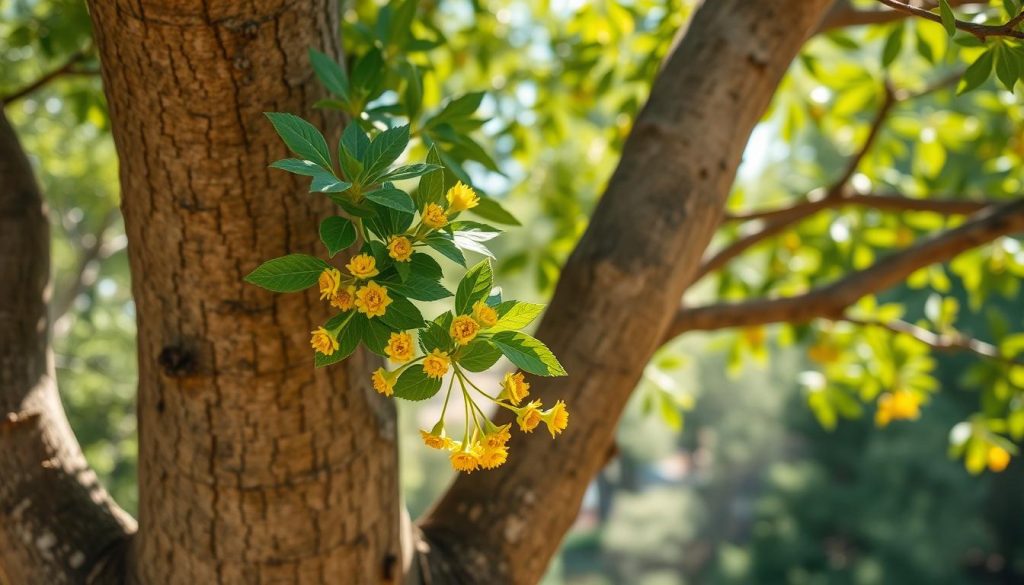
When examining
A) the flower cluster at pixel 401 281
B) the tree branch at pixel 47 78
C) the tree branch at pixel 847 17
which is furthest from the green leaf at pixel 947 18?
the tree branch at pixel 47 78

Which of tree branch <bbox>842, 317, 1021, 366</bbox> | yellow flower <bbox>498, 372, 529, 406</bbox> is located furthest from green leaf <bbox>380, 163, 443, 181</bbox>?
tree branch <bbox>842, 317, 1021, 366</bbox>

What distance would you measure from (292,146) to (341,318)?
0.16 m

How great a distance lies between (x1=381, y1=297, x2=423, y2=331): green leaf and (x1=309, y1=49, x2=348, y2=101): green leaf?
1.18 ft

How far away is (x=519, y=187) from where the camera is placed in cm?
338

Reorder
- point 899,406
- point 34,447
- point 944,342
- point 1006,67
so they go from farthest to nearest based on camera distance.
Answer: point 899,406, point 944,342, point 34,447, point 1006,67

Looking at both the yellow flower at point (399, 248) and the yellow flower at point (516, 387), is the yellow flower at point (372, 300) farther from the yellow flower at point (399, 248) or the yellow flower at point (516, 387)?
the yellow flower at point (516, 387)

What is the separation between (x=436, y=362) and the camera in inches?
33.8

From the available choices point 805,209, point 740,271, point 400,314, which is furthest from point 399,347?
point 740,271

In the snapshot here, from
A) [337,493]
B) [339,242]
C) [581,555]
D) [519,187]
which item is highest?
[519,187]

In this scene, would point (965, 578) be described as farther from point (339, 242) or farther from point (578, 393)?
point (339, 242)

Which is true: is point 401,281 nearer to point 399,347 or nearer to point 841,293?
point 399,347

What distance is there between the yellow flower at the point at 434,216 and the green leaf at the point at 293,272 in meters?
0.10

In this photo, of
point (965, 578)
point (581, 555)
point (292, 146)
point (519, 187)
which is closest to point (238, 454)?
point (292, 146)

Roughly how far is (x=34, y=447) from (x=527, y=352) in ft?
3.12
